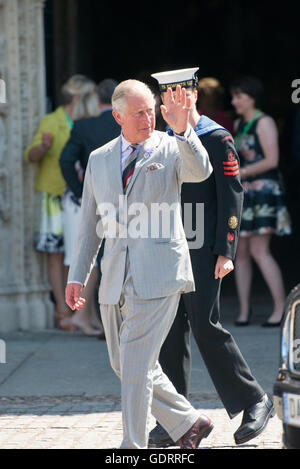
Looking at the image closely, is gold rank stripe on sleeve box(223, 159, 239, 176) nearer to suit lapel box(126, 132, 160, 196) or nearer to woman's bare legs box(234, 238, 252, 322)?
suit lapel box(126, 132, 160, 196)

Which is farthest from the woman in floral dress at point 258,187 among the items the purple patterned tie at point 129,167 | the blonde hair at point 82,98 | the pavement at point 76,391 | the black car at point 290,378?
the black car at point 290,378

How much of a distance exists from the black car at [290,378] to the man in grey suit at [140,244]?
0.67 meters

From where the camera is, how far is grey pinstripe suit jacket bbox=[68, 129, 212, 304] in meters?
4.91

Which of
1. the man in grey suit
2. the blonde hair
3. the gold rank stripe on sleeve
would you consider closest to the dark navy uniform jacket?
the gold rank stripe on sleeve

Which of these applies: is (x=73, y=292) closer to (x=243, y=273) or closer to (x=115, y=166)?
(x=115, y=166)

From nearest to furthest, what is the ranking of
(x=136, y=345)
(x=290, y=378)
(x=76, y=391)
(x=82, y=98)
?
(x=290, y=378)
(x=136, y=345)
(x=76, y=391)
(x=82, y=98)

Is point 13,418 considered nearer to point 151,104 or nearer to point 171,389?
point 171,389

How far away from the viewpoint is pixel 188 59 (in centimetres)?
1653

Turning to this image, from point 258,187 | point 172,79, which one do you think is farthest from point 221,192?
point 258,187

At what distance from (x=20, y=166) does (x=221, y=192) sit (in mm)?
3790

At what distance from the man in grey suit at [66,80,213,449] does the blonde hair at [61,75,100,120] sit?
12.5 ft

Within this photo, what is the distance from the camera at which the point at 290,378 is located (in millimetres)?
4426

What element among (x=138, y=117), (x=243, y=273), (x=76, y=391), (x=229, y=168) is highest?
(x=138, y=117)

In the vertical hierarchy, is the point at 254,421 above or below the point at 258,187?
below
